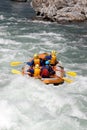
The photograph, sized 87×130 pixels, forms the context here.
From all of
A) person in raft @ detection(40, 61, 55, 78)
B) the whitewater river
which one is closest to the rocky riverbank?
the whitewater river

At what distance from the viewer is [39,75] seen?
18.5m

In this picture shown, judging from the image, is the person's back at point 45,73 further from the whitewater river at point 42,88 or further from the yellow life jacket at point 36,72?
the whitewater river at point 42,88

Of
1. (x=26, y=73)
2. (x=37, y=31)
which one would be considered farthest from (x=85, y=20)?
(x=26, y=73)

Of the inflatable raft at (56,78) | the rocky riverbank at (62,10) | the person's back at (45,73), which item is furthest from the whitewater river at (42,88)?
the rocky riverbank at (62,10)

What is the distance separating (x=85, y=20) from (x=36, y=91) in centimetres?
2149

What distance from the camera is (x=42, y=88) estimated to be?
1788 cm

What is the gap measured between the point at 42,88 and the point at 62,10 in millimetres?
21715

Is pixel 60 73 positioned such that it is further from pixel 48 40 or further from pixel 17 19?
pixel 17 19

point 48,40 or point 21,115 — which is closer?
point 21,115

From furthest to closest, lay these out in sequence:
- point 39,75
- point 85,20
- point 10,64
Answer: point 85,20 < point 10,64 < point 39,75

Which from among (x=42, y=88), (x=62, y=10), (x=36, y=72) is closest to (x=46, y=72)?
(x=36, y=72)

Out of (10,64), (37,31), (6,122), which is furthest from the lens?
(37,31)

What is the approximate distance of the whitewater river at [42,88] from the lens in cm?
1442

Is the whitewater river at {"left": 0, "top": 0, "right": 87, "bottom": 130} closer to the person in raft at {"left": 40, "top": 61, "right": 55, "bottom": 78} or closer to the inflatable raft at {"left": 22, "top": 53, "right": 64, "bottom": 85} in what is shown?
the inflatable raft at {"left": 22, "top": 53, "right": 64, "bottom": 85}
